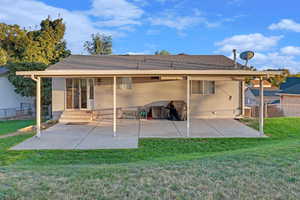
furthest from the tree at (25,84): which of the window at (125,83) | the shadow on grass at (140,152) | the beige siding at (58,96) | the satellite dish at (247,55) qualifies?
the satellite dish at (247,55)

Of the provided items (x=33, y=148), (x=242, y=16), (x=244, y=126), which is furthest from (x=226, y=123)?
(x=242, y=16)

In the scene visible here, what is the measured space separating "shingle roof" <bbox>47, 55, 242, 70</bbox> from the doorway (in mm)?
874

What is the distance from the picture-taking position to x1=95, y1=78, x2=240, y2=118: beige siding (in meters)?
12.5

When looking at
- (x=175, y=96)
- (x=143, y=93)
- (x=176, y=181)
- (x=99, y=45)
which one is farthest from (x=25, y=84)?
(x=176, y=181)

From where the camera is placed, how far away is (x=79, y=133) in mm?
8867

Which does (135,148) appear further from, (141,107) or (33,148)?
(141,107)

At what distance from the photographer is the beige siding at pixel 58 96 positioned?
40.0ft

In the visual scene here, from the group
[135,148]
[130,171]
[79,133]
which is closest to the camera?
[130,171]

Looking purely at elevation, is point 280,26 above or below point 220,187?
above

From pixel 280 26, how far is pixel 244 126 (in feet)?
45.7

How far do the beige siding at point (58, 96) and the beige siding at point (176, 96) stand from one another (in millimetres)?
1850

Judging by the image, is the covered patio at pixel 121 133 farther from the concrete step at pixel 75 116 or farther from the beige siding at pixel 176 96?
the beige siding at pixel 176 96

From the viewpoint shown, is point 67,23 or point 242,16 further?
point 67,23

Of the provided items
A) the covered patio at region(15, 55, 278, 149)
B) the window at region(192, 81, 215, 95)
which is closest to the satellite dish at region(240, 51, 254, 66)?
the covered patio at region(15, 55, 278, 149)
